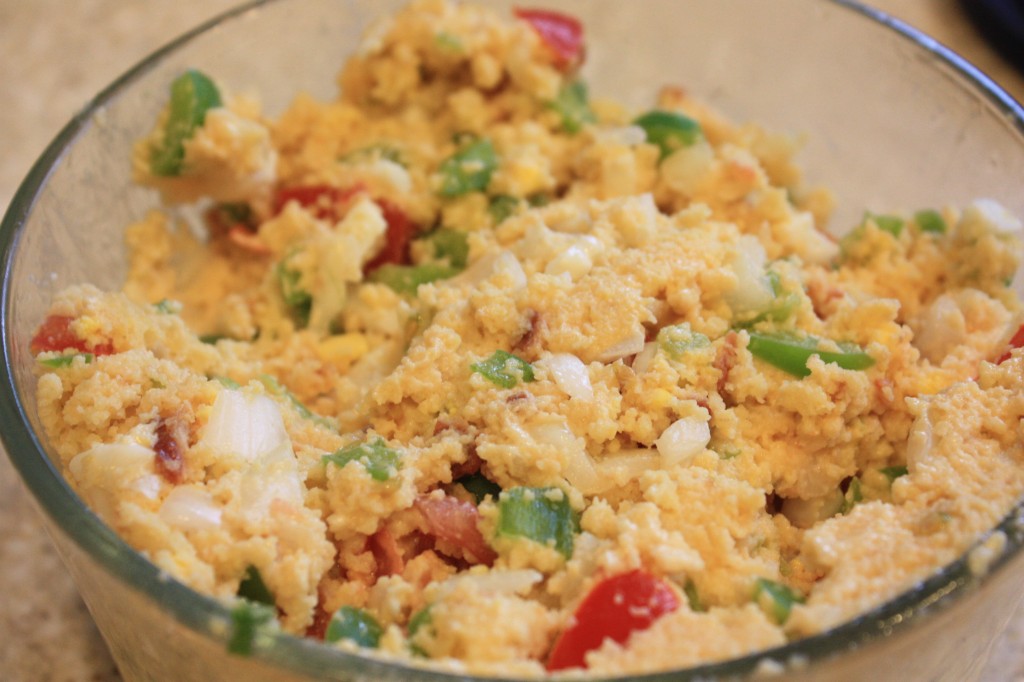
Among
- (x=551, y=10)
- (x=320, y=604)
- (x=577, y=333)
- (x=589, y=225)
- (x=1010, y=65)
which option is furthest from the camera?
(x=1010, y=65)

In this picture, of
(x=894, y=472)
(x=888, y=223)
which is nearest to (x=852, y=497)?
(x=894, y=472)

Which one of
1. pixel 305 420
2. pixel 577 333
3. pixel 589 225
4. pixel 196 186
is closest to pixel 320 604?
pixel 305 420

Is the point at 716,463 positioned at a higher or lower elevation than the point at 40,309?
higher

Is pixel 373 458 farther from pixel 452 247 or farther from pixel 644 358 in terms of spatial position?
pixel 452 247

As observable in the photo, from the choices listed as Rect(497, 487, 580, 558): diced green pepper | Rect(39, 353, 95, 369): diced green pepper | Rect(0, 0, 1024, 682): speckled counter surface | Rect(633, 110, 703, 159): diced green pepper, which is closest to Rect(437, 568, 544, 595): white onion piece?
Rect(497, 487, 580, 558): diced green pepper

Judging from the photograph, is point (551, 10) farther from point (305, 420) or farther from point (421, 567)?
point (421, 567)

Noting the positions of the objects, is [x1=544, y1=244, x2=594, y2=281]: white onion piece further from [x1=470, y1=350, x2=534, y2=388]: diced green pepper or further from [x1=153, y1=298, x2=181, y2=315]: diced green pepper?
[x1=153, y1=298, x2=181, y2=315]: diced green pepper
